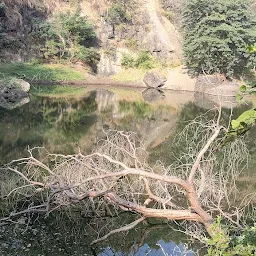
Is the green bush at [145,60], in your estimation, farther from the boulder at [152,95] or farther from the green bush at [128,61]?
the boulder at [152,95]

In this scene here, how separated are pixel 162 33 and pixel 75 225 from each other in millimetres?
39410

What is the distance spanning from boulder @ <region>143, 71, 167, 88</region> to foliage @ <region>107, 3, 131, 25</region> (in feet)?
27.8

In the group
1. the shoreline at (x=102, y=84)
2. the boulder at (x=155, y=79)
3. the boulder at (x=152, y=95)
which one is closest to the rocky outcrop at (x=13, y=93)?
the shoreline at (x=102, y=84)

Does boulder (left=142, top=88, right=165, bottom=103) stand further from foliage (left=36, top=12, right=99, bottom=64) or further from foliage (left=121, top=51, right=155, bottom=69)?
foliage (left=36, top=12, right=99, bottom=64)

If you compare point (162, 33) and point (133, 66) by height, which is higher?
point (162, 33)

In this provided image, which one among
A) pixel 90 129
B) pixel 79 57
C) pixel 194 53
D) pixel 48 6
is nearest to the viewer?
pixel 90 129

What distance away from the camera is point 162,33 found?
45.5 m

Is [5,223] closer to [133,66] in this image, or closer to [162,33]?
[133,66]

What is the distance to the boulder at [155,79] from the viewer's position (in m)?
40.5

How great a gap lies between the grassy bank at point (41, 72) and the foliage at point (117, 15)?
7574 millimetres

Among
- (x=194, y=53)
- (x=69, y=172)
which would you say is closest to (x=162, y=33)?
(x=194, y=53)

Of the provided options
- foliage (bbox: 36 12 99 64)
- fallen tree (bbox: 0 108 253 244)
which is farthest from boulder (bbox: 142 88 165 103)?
fallen tree (bbox: 0 108 253 244)

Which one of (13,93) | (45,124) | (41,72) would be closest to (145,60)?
(41,72)

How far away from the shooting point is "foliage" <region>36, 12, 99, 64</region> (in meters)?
41.4
